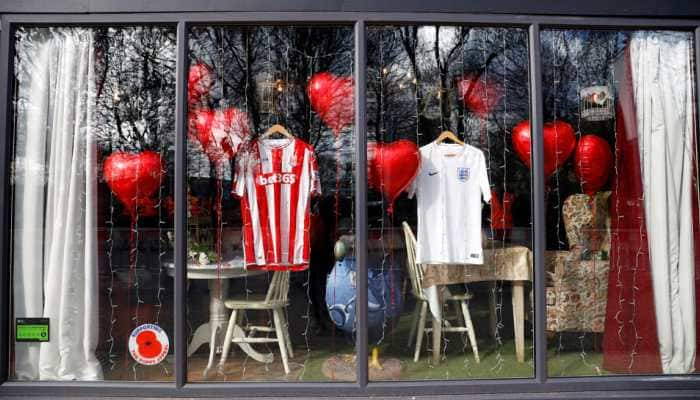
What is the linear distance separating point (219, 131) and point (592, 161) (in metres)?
2.44

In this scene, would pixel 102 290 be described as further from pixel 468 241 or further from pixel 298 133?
pixel 468 241

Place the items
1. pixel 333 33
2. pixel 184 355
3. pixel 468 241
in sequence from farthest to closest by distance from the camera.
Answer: pixel 468 241 → pixel 333 33 → pixel 184 355

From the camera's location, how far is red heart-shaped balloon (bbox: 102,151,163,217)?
10.9 feet

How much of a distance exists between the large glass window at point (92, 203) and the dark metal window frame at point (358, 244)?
0.28 feet

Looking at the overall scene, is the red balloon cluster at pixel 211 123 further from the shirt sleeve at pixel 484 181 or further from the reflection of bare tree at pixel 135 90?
the shirt sleeve at pixel 484 181

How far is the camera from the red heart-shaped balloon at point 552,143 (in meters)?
3.47

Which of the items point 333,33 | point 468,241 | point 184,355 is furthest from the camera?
point 468,241

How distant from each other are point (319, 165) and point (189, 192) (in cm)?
85

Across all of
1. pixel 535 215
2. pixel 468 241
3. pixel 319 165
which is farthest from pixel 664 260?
pixel 319 165

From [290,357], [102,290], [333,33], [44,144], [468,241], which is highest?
[333,33]

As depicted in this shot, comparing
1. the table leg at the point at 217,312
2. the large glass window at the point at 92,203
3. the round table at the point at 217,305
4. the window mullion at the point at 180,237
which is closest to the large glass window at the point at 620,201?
the round table at the point at 217,305

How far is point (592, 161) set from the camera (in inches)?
140

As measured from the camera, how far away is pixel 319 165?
11.9 ft

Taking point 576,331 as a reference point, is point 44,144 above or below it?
above
